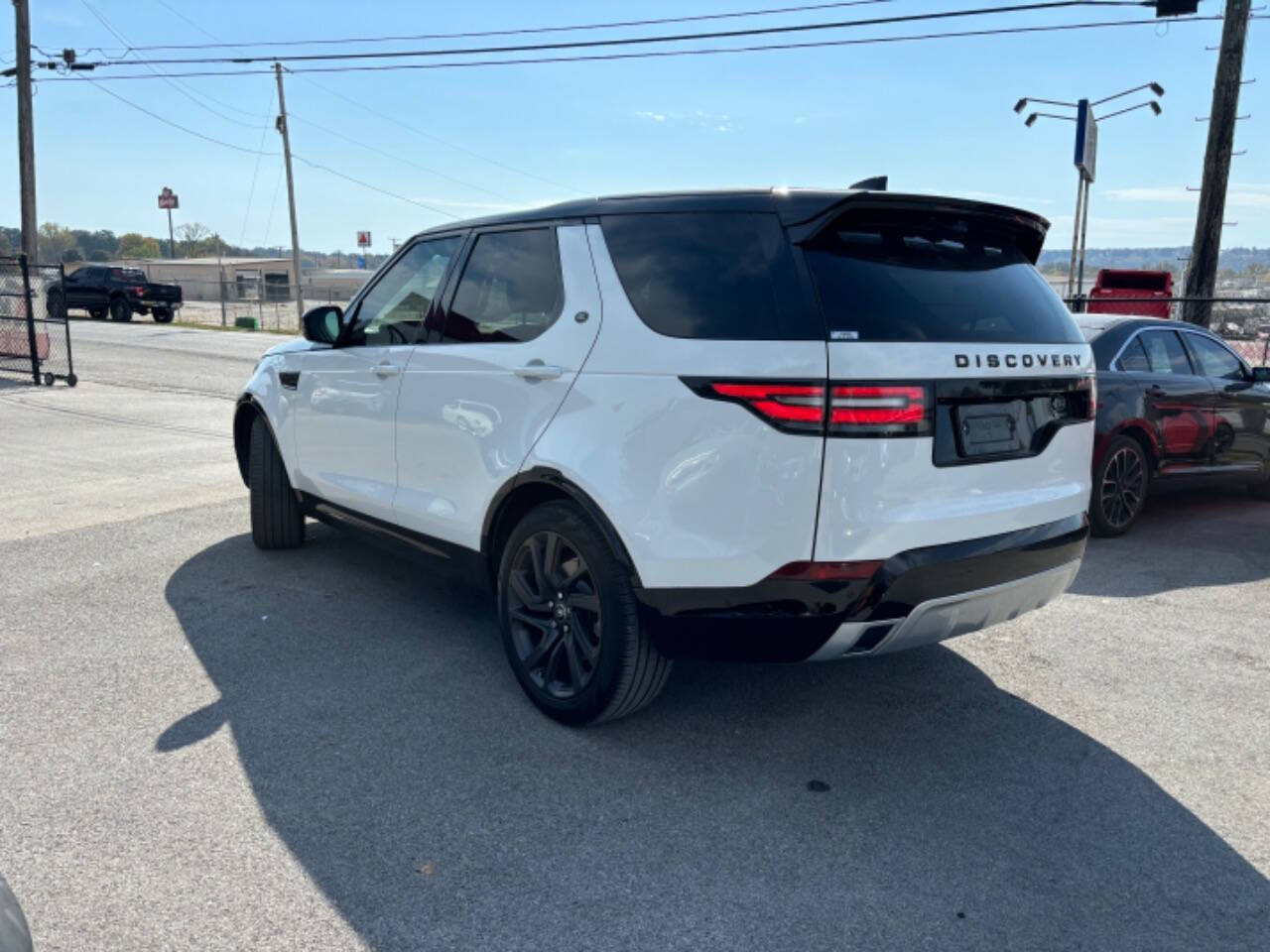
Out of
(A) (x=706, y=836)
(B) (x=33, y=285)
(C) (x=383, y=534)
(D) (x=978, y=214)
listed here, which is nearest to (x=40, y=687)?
(C) (x=383, y=534)

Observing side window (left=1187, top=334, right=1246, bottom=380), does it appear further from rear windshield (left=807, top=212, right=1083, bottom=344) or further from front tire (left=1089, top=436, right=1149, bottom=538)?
rear windshield (left=807, top=212, right=1083, bottom=344)

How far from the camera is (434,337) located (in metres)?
4.36

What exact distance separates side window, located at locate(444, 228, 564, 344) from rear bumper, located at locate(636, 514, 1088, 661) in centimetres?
122

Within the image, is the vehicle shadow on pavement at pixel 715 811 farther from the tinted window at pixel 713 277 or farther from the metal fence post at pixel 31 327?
the metal fence post at pixel 31 327

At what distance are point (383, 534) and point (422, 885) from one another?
2.27m

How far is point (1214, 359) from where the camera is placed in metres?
7.59

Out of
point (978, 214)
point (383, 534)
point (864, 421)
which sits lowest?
point (383, 534)

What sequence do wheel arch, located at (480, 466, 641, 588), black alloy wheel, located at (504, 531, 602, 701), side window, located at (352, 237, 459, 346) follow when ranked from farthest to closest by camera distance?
side window, located at (352, 237, 459, 346) < black alloy wheel, located at (504, 531, 602, 701) < wheel arch, located at (480, 466, 641, 588)

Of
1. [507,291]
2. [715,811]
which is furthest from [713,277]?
[715,811]

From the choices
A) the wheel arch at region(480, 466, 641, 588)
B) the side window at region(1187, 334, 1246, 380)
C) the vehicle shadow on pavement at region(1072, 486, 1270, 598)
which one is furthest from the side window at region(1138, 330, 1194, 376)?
the wheel arch at region(480, 466, 641, 588)

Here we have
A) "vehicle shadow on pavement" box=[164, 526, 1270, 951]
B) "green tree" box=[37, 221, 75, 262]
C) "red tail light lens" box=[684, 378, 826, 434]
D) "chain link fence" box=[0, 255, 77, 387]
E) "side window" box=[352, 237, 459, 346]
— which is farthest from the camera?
"green tree" box=[37, 221, 75, 262]

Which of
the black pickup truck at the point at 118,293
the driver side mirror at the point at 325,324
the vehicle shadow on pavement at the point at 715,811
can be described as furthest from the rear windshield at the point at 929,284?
the black pickup truck at the point at 118,293

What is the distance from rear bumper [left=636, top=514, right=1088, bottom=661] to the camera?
3053 millimetres

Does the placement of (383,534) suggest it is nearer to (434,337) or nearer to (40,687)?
(434,337)
